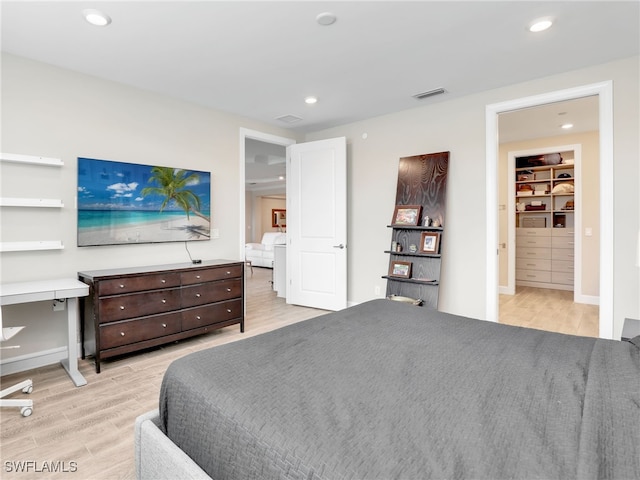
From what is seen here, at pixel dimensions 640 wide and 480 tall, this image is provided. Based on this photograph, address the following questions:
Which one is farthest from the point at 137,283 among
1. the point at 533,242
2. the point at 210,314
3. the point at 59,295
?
the point at 533,242

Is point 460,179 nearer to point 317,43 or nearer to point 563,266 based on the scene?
point 317,43

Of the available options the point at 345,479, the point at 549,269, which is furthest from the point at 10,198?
the point at 549,269

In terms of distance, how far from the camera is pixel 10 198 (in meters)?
Result: 2.74

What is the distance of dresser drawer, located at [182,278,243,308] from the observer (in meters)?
3.37

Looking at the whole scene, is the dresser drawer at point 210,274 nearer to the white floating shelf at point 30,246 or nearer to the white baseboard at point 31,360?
the white floating shelf at point 30,246

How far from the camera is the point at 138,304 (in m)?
3.01

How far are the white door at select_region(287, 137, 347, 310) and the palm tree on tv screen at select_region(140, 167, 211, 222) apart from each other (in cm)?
151

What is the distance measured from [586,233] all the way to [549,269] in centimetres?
114

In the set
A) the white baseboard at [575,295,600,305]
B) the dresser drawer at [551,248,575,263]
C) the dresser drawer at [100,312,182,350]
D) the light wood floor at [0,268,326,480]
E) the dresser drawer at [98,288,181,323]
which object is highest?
the dresser drawer at [551,248,575,263]

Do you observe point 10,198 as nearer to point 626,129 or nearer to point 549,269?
point 626,129

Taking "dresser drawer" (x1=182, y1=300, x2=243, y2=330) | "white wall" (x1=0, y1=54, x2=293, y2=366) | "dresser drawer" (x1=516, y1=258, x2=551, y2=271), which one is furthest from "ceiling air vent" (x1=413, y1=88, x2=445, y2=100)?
"dresser drawer" (x1=516, y1=258, x2=551, y2=271)

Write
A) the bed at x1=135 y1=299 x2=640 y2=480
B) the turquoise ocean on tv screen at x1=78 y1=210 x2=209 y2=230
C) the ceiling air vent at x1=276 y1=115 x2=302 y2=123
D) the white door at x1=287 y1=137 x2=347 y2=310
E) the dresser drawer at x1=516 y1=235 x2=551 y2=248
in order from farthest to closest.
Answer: the dresser drawer at x1=516 y1=235 x2=551 y2=248 < the white door at x1=287 y1=137 x2=347 y2=310 < the ceiling air vent at x1=276 y1=115 x2=302 y2=123 < the turquoise ocean on tv screen at x1=78 y1=210 x2=209 y2=230 < the bed at x1=135 y1=299 x2=640 y2=480

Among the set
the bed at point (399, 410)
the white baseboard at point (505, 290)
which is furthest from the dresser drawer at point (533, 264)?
the bed at point (399, 410)

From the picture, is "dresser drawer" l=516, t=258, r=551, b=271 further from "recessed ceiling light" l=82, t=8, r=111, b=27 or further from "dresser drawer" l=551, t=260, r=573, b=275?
"recessed ceiling light" l=82, t=8, r=111, b=27
